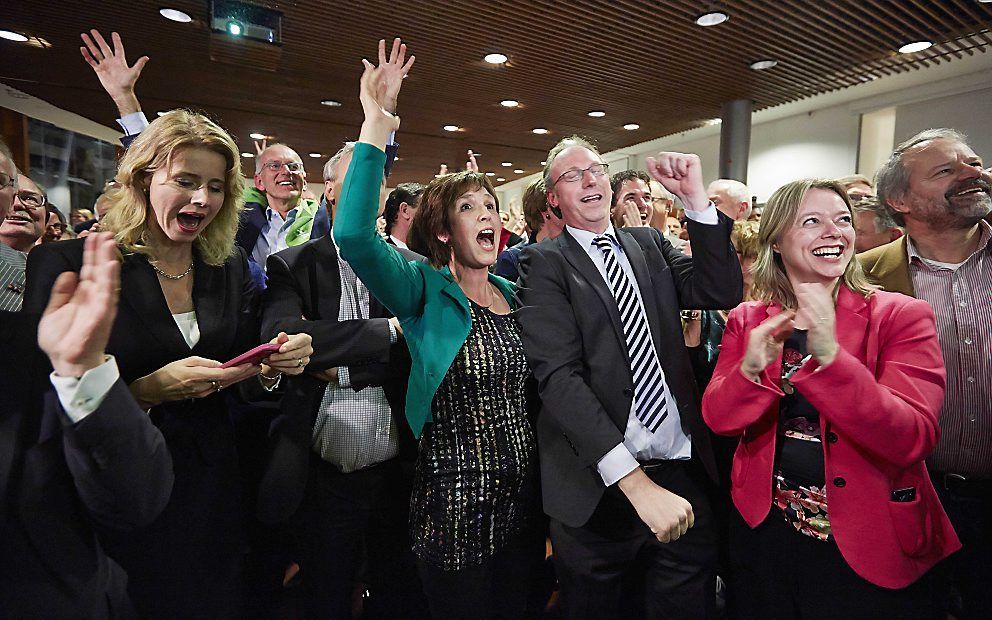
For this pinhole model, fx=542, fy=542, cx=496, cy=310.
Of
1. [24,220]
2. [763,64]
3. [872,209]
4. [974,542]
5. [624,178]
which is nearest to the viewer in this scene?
[974,542]

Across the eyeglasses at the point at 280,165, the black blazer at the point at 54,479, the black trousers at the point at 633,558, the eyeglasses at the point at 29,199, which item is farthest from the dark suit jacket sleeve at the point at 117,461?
the eyeglasses at the point at 280,165

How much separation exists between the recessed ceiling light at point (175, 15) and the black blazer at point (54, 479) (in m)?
4.59

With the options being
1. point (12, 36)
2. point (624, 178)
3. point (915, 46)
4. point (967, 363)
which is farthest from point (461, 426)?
point (12, 36)

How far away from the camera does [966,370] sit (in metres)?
1.77

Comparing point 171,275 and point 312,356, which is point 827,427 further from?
point 171,275

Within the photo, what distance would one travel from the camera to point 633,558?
1719mm

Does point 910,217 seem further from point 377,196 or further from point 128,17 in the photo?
point 128,17

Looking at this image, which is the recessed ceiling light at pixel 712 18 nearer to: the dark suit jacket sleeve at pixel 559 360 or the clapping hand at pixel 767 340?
the dark suit jacket sleeve at pixel 559 360

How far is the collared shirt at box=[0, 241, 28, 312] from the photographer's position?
66.5 inches

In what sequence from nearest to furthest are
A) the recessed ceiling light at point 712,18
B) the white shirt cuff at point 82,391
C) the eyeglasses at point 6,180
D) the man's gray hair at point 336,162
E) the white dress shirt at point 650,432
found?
1. the white shirt cuff at point 82,391
2. the eyeglasses at point 6,180
3. the white dress shirt at point 650,432
4. the man's gray hair at point 336,162
5. the recessed ceiling light at point 712,18

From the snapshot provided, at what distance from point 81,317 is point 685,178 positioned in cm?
151

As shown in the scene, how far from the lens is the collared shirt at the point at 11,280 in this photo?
1689 mm

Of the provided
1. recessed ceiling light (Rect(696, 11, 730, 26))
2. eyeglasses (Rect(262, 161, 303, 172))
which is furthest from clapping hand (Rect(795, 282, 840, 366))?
recessed ceiling light (Rect(696, 11, 730, 26))

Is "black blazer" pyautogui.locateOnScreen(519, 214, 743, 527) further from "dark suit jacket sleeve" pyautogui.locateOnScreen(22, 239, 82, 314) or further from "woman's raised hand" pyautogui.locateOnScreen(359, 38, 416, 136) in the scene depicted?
"dark suit jacket sleeve" pyautogui.locateOnScreen(22, 239, 82, 314)
